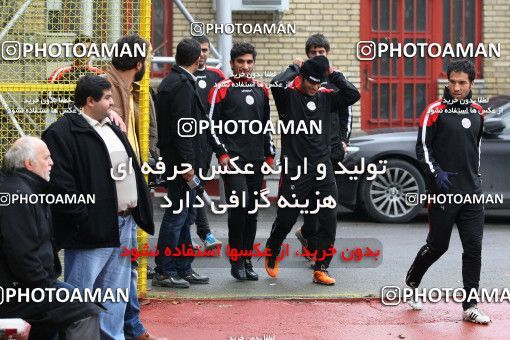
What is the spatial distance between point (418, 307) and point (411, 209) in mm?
4992

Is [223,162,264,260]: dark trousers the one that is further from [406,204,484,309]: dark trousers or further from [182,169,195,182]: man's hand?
[406,204,484,309]: dark trousers

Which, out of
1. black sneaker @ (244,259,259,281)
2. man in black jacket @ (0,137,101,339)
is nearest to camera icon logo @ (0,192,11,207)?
man in black jacket @ (0,137,101,339)

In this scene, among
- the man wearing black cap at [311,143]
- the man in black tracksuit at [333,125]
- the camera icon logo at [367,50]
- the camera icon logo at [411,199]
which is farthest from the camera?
the camera icon logo at [367,50]

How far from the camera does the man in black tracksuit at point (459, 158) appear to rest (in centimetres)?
877

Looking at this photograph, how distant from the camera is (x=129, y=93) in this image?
27.5ft

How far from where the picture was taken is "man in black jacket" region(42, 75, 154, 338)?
710 centimetres

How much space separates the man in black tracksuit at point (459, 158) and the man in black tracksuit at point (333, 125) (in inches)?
61.3

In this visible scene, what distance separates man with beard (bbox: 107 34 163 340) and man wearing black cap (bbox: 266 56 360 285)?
175 centimetres

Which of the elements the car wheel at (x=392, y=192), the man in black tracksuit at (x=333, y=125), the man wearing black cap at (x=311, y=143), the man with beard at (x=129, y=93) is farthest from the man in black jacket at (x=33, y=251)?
the car wheel at (x=392, y=192)

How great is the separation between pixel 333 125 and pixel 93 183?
397cm

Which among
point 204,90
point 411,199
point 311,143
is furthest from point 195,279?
point 411,199

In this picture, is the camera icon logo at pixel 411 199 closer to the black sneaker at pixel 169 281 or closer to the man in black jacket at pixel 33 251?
the black sneaker at pixel 169 281

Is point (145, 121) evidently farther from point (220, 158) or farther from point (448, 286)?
point (448, 286)

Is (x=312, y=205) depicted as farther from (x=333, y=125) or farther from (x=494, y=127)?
(x=494, y=127)
